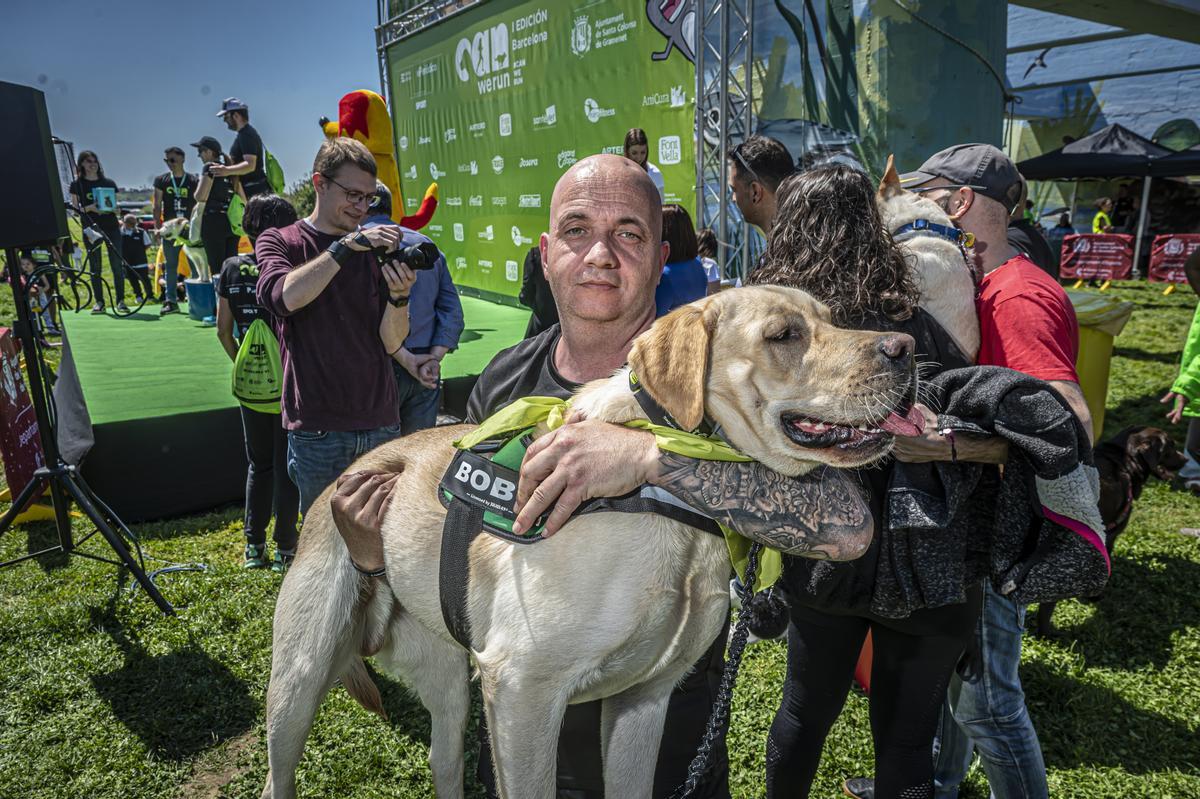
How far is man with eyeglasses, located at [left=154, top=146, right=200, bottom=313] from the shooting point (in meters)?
12.5

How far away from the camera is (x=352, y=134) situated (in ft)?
18.6

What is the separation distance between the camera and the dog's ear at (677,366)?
159 cm

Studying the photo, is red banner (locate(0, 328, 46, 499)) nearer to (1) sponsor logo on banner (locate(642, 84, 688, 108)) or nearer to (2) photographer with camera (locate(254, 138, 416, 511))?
(2) photographer with camera (locate(254, 138, 416, 511))

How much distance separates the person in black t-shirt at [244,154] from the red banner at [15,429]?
12.8 feet

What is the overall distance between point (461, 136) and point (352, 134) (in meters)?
9.39

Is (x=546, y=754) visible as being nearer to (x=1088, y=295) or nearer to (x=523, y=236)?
(x=1088, y=295)

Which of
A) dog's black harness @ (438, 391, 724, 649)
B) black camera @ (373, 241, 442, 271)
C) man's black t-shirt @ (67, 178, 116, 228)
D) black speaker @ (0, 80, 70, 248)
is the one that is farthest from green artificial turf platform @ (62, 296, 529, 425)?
dog's black harness @ (438, 391, 724, 649)

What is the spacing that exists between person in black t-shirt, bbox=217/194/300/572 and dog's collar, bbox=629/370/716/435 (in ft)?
12.6

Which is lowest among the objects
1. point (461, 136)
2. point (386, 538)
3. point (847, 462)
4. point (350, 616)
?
point (350, 616)

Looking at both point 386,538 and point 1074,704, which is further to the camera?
point 1074,704

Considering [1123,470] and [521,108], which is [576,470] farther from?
[521,108]

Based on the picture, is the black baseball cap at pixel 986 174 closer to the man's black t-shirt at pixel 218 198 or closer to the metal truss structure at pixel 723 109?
the metal truss structure at pixel 723 109

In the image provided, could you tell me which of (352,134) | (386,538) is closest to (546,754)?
(386,538)

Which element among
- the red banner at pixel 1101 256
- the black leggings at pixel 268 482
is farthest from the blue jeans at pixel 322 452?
the red banner at pixel 1101 256
